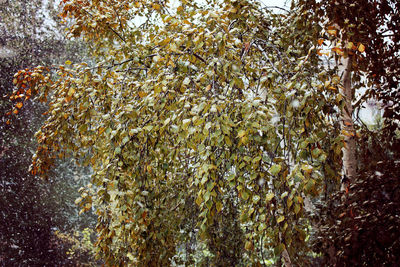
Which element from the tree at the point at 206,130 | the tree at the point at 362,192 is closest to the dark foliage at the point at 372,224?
the tree at the point at 362,192

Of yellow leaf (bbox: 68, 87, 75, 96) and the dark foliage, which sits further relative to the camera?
the dark foliage

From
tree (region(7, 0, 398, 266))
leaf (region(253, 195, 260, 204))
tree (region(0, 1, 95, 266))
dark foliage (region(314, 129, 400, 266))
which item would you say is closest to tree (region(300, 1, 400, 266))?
dark foliage (region(314, 129, 400, 266))

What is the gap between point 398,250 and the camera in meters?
1.63

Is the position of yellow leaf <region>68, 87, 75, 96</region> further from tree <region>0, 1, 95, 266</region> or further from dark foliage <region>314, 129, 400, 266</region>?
tree <region>0, 1, 95, 266</region>

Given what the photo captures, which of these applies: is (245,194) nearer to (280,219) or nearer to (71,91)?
(280,219)

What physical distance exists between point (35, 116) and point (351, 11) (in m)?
5.44

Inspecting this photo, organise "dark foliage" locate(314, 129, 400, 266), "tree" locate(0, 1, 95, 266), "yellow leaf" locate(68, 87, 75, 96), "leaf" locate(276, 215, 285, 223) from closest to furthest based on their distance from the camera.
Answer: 1. "leaf" locate(276, 215, 285, 223)
2. "yellow leaf" locate(68, 87, 75, 96)
3. "dark foliage" locate(314, 129, 400, 266)
4. "tree" locate(0, 1, 95, 266)

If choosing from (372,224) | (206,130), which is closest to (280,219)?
(206,130)

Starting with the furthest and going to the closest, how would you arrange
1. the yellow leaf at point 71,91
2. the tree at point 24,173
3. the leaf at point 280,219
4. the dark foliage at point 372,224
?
1. the tree at point 24,173
2. the dark foliage at point 372,224
3. the yellow leaf at point 71,91
4. the leaf at point 280,219

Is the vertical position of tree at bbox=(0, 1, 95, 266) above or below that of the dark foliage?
above

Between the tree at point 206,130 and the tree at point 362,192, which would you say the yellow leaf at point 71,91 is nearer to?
the tree at point 206,130

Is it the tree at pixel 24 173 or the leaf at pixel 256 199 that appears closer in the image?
the leaf at pixel 256 199

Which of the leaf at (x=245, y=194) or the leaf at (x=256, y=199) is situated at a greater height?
the leaf at (x=245, y=194)

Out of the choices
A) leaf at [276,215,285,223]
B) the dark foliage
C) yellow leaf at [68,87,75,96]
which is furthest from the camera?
the dark foliage
